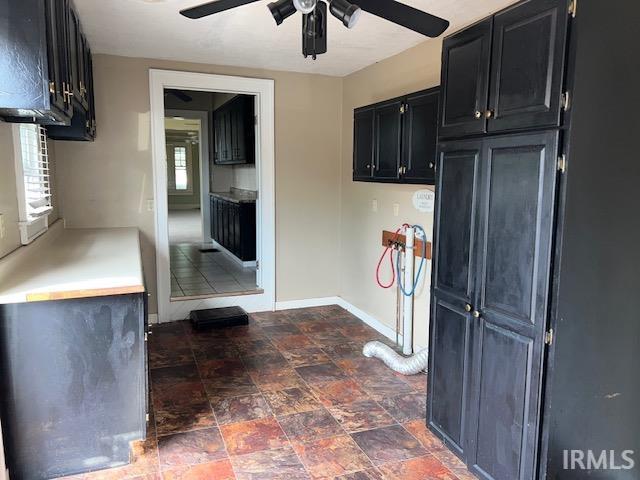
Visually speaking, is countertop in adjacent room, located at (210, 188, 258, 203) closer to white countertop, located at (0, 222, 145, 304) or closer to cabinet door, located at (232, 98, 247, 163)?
cabinet door, located at (232, 98, 247, 163)

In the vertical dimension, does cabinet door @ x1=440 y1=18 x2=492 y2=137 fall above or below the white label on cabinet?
above

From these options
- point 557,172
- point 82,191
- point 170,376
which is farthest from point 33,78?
point 82,191

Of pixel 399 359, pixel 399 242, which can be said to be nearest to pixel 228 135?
pixel 399 242

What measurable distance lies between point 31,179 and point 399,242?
2616mm

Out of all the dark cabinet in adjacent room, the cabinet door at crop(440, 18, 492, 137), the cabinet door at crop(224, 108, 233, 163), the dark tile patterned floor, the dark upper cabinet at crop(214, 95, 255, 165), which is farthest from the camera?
the cabinet door at crop(224, 108, 233, 163)

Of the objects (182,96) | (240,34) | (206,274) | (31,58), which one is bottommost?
(206,274)

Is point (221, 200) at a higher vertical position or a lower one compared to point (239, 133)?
lower

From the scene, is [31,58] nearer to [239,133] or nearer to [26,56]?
[26,56]

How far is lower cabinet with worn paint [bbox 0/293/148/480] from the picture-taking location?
2070 mm

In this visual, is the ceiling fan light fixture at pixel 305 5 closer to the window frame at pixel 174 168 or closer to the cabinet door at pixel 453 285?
the cabinet door at pixel 453 285

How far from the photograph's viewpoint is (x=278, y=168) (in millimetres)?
4664

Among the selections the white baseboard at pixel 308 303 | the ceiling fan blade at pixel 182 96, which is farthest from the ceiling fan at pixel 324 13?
the ceiling fan blade at pixel 182 96

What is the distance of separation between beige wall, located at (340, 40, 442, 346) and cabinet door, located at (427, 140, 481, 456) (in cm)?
107

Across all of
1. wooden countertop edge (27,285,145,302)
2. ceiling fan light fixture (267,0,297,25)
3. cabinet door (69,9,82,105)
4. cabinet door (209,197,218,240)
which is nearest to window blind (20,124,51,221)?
cabinet door (69,9,82,105)
